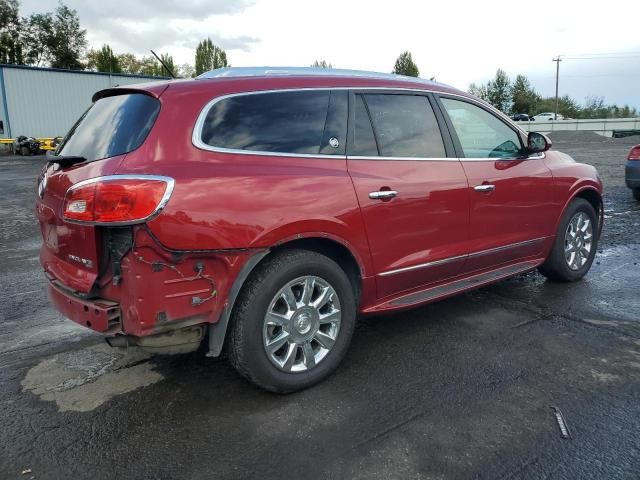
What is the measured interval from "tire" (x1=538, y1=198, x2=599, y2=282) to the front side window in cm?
101

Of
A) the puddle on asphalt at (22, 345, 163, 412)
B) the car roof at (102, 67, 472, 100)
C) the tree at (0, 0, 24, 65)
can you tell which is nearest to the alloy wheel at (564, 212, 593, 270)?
the car roof at (102, 67, 472, 100)

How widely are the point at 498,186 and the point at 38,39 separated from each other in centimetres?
6967

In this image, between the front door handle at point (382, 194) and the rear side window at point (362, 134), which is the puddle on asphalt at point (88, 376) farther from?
the rear side window at point (362, 134)

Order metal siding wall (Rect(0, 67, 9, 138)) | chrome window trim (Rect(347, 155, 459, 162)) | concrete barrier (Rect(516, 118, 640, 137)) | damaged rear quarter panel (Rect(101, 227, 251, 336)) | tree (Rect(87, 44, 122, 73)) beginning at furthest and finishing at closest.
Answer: tree (Rect(87, 44, 122, 73))
concrete barrier (Rect(516, 118, 640, 137))
metal siding wall (Rect(0, 67, 9, 138))
chrome window trim (Rect(347, 155, 459, 162))
damaged rear quarter panel (Rect(101, 227, 251, 336))

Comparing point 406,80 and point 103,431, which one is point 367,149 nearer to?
point 406,80

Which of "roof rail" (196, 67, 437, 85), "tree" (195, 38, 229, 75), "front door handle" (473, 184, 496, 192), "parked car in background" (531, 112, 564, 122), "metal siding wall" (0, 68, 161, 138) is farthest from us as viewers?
"tree" (195, 38, 229, 75)

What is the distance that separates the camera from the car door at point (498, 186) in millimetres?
4309

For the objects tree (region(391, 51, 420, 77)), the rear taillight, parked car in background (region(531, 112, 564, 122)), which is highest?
tree (region(391, 51, 420, 77))

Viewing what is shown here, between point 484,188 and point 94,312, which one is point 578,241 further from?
point 94,312

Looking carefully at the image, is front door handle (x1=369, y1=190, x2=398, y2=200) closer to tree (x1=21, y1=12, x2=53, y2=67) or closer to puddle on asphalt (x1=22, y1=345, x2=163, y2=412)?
puddle on asphalt (x1=22, y1=345, x2=163, y2=412)

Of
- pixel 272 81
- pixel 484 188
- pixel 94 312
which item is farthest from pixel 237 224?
pixel 484 188

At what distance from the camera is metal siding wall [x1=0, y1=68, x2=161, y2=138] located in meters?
33.2

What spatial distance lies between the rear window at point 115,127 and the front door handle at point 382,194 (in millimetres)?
1394

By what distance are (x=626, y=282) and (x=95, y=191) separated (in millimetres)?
5060
